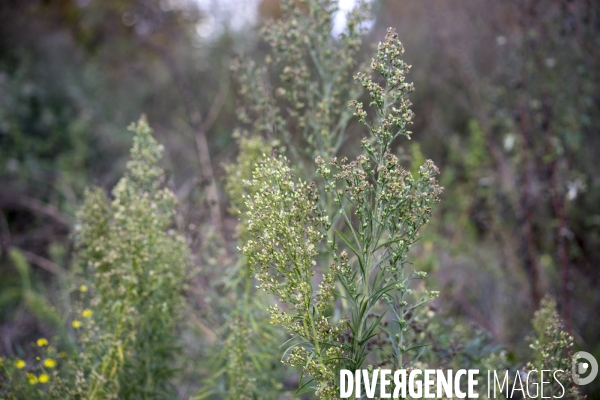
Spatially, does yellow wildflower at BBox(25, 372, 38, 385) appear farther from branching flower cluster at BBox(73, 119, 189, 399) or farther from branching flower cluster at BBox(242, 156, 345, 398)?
branching flower cluster at BBox(242, 156, 345, 398)

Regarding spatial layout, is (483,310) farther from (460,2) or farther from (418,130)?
(460,2)

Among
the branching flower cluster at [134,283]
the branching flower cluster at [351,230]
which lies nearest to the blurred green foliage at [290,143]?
the branching flower cluster at [134,283]

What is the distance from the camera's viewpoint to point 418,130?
796cm

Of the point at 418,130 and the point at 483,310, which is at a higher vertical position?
the point at 418,130

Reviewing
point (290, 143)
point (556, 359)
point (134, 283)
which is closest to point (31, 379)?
point (134, 283)

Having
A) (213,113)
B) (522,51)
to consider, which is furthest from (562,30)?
(213,113)

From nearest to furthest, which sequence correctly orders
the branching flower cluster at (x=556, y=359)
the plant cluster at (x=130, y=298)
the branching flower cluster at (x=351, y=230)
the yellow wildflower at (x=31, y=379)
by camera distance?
the branching flower cluster at (x=351, y=230)
the branching flower cluster at (x=556, y=359)
the plant cluster at (x=130, y=298)
the yellow wildflower at (x=31, y=379)

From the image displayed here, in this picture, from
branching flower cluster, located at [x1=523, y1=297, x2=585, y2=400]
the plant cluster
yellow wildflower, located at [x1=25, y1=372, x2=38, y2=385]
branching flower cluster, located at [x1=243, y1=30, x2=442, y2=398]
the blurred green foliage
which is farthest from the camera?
the blurred green foliage

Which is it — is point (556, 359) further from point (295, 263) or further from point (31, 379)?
point (31, 379)

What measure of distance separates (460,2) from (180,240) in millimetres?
5787

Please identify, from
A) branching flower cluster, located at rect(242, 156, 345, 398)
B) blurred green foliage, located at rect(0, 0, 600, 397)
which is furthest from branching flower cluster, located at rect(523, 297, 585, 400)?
branching flower cluster, located at rect(242, 156, 345, 398)

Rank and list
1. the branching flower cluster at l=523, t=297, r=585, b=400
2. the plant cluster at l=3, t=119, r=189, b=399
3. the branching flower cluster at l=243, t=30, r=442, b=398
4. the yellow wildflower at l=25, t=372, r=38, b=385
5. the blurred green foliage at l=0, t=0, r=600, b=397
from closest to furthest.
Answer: the branching flower cluster at l=243, t=30, r=442, b=398 → the branching flower cluster at l=523, t=297, r=585, b=400 → the plant cluster at l=3, t=119, r=189, b=399 → the yellow wildflower at l=25, t=372, r=38, b=385 → the blurred green foliage at l=0, t=0, r=600, b=397

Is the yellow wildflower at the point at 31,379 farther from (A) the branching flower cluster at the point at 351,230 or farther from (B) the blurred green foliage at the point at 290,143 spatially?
(A) the branching flower cluster at the point at 351,230

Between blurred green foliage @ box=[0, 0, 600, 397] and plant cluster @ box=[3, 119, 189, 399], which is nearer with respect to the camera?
plant cluster @ box=[3, 119, 189, 399]
